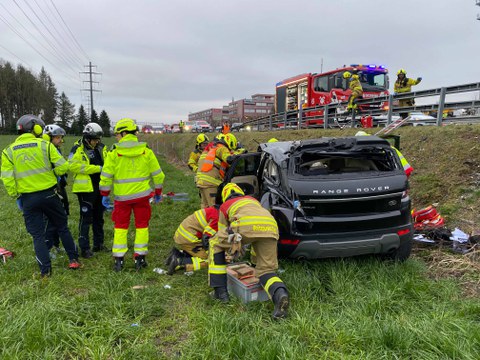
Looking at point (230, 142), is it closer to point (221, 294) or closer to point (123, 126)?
point (123, 126)

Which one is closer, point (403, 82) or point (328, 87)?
point (403, 82)

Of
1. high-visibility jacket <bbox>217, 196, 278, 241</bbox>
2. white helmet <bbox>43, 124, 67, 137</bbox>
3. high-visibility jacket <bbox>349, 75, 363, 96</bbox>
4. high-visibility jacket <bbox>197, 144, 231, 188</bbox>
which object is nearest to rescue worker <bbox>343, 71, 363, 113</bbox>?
high-visibility jacket <bbox>349, 75, 363, 96</bbox>

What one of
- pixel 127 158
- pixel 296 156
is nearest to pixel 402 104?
pixel 296 156

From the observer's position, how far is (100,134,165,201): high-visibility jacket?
4305 millimetres

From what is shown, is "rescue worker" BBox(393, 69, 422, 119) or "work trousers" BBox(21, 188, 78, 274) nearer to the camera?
"work trousers" BBox(21, 188, 78, 274)

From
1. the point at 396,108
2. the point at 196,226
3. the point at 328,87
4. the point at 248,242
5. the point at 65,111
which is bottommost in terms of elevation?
the point at 196,226

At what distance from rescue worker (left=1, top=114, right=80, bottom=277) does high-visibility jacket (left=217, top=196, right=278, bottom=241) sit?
2230 millimetres

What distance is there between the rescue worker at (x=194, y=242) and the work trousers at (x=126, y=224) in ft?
1.44

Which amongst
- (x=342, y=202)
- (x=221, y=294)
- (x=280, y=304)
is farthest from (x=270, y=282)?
(x=342, y=202)

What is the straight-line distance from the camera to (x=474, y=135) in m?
Result: 6.85

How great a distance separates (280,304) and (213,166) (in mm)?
3471

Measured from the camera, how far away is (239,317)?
2953mm

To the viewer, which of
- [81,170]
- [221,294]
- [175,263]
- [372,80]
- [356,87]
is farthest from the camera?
[372,80]

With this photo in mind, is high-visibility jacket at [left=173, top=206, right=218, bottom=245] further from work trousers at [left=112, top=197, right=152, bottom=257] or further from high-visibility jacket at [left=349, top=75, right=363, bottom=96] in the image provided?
high-visibility jacket at [left=349, top=75, right=363, bottom=96]
